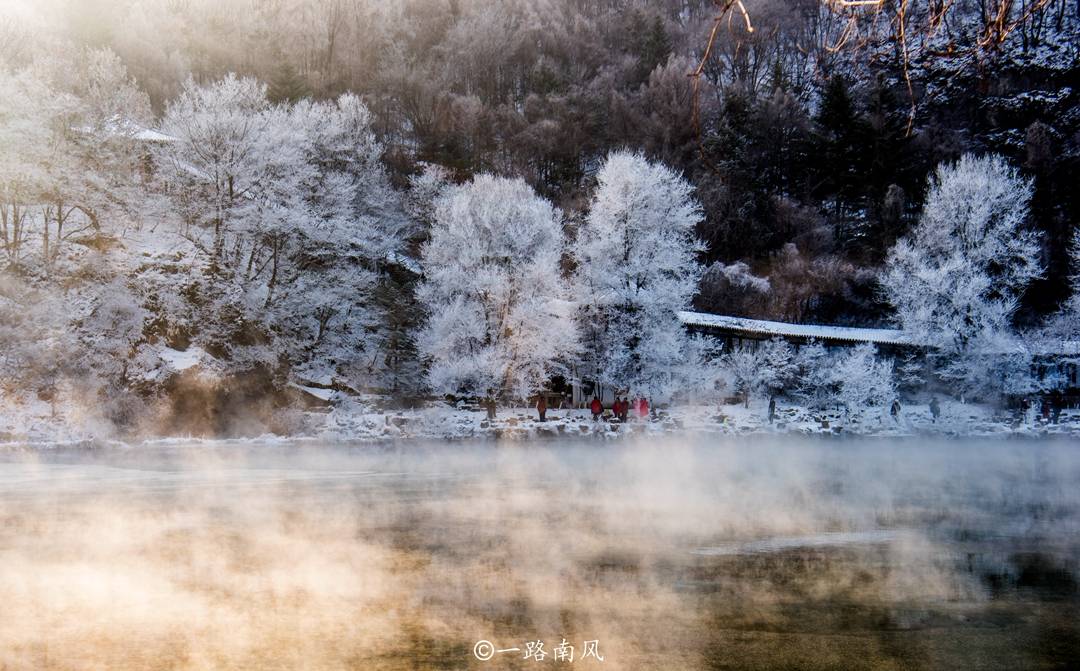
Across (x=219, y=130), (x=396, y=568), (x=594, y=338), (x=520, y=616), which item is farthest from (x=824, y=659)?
(x=219, y=130)

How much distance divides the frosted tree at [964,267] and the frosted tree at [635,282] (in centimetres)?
1247

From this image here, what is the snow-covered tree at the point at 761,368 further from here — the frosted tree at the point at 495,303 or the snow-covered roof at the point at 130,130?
the snow-covered roof at the point at 130,130

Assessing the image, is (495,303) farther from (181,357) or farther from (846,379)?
(846,379)

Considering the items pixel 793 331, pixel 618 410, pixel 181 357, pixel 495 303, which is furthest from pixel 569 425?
pixel 793 331

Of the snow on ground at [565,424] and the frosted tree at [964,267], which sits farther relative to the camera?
the frosted tree at [964,267]

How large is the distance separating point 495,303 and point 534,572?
31.5 m

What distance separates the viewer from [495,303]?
40.5 m

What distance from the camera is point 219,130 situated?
41.3m

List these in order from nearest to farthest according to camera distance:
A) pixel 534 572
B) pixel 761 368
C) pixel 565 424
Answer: pixel 534 572 → pixel 565 424 → pixel 761 368

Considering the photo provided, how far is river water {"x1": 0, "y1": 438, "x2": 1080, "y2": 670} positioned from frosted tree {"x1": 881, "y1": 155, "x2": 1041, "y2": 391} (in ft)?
85.1

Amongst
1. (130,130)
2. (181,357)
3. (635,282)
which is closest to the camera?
(181,357)

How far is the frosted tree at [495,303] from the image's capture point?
38.9 m

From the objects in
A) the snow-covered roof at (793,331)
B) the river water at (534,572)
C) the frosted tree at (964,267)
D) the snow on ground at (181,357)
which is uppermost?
the frosted tree at (964,267)

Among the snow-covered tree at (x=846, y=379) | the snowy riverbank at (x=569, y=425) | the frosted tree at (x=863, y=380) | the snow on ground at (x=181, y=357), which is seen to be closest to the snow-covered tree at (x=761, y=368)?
the snow-covered tree at (x=846, y=379)
